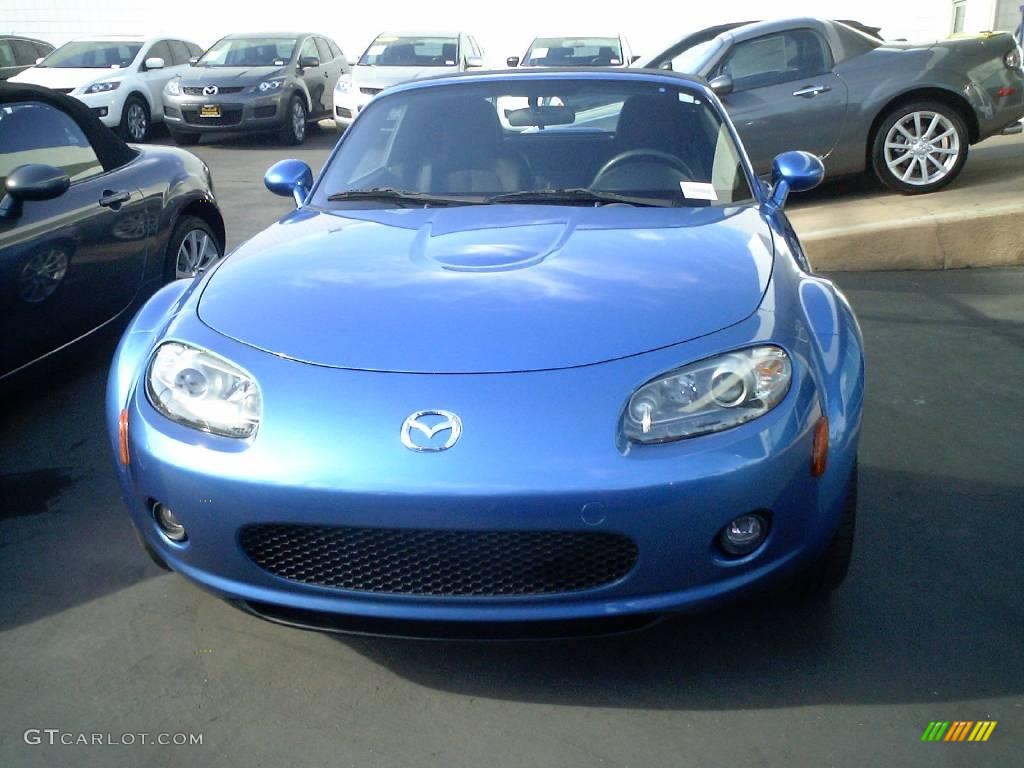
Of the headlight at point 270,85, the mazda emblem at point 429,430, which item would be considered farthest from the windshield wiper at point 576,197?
the headlight at point 270,85

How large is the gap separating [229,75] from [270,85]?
58cm

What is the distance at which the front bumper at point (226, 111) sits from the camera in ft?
47.4

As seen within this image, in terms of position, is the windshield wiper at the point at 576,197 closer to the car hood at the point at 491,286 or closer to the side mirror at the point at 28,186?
the car hood at the point at 491,286

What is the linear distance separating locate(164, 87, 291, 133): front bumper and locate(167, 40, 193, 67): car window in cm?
278

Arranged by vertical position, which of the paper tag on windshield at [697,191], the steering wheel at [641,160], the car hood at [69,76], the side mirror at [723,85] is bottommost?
the car hood at [69,76]

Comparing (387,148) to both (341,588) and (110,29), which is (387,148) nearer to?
(341,588)

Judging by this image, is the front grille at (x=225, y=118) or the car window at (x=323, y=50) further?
the car window at (x=323, y=50)

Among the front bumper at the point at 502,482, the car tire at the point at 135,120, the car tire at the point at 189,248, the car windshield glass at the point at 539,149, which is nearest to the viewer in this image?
the front bumper at the point at 502,482

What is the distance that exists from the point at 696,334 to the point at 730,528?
0.48m

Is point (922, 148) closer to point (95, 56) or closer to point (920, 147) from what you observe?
point (920, 147)

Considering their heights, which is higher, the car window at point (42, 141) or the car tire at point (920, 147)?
the car window at point (42, 141)

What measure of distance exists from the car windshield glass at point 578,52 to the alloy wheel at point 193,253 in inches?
446

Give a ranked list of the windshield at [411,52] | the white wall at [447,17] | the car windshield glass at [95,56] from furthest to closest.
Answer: the white wall at [447,17]
the car windshield glass at [95,56]
the windshield at [411,52]

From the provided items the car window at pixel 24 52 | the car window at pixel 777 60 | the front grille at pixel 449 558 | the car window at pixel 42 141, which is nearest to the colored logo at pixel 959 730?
the front grille at pixel 449 558
